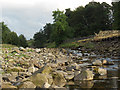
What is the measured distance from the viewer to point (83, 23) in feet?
234

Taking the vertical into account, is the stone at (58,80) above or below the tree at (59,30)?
below

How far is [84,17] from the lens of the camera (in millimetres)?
70625

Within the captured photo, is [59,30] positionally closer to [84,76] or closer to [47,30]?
[47,30]

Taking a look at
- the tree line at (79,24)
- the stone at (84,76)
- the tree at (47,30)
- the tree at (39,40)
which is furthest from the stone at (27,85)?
the tree at (47,30)

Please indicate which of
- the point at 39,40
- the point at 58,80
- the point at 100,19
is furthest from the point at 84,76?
the point at 39,40

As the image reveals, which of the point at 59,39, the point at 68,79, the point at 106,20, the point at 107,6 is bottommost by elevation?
the point at 68,79

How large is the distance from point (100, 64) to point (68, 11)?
7834 cm

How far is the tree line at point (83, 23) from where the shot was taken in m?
48.8

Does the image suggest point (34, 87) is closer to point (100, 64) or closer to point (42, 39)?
point (100, 64)

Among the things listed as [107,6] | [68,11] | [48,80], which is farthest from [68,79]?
[68,11]

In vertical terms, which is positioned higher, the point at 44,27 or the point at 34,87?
the point at 44,27

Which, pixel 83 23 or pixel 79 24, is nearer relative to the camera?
pixel 79 24

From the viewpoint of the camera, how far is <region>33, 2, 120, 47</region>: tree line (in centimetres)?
4881

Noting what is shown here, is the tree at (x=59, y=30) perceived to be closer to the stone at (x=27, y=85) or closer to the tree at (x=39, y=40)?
the tree at (x=39, y=40)
